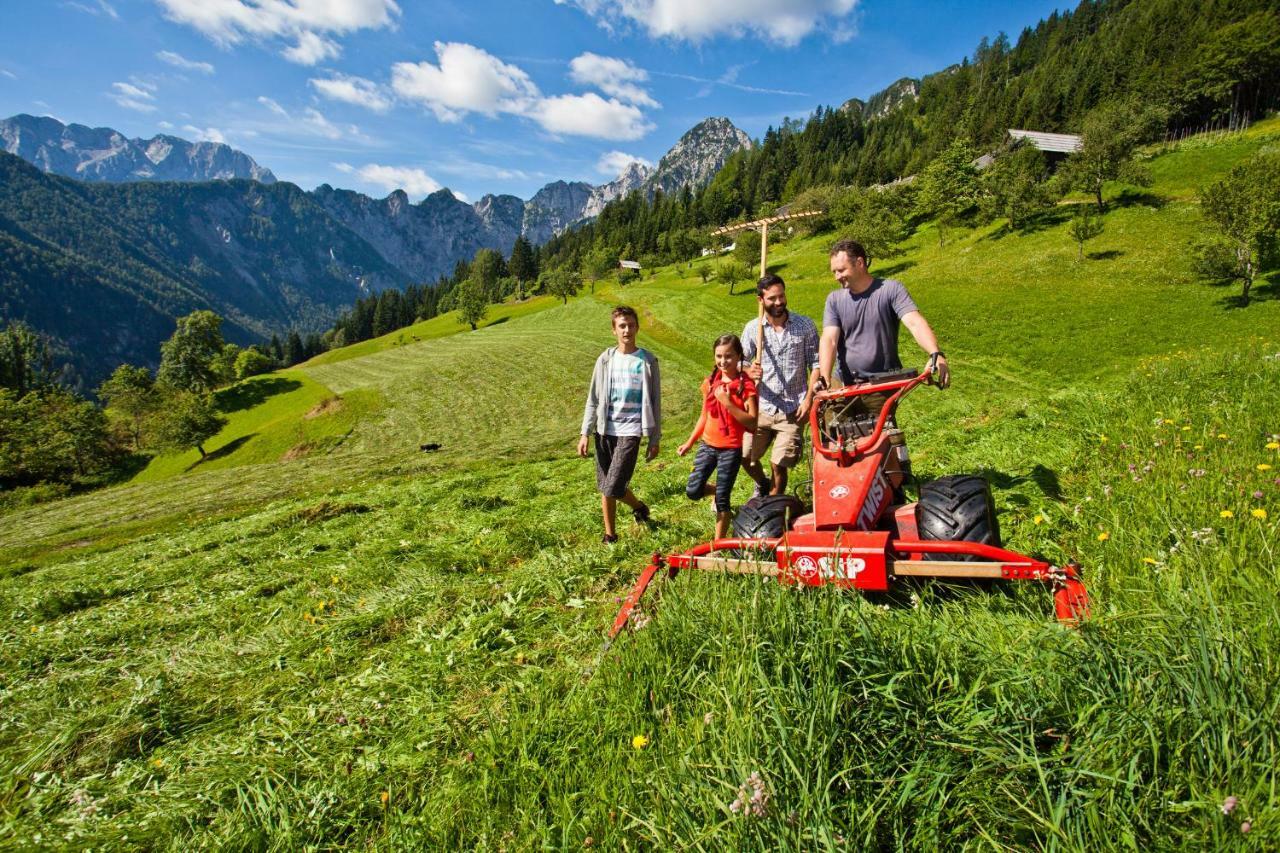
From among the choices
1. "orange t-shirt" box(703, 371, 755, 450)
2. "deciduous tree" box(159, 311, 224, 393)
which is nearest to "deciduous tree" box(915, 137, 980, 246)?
"orange t-shirt" box(703, 371, 755, 450)

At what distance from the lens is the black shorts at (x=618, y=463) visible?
240 inches

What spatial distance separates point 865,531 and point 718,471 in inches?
94.5

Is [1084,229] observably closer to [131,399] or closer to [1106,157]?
[1106,157]

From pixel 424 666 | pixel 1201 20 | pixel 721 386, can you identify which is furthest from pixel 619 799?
pixel 1201 20

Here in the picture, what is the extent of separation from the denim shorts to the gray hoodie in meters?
0.61

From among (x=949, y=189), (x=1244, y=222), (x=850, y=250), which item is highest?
(x=949, y=189)

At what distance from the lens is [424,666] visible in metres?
3.77

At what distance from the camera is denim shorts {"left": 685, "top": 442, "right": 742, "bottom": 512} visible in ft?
19.0

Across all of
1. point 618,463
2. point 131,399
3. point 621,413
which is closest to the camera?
point 618,463

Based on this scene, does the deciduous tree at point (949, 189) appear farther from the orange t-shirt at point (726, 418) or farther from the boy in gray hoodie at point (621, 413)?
the boy in gray hoodie at point (621, 413)

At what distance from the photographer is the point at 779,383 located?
663cm

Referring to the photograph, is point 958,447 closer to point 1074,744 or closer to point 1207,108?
point 1074,744

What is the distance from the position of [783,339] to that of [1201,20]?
12031 cm

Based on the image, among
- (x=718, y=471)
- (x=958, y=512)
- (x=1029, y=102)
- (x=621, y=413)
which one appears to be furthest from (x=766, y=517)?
(x=1029, y=102)
